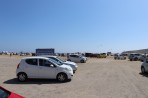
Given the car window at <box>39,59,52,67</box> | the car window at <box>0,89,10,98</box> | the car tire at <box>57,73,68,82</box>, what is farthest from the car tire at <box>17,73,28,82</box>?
the car window at <box>0,89,10,98</box>

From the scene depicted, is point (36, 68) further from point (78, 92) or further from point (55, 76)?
point (78, 92)

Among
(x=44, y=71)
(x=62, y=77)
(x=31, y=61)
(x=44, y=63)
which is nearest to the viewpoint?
(x=62, y=77)

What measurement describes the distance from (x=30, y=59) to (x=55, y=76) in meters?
2.16

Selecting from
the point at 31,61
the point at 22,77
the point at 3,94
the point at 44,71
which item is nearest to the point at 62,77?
the point at 44,71

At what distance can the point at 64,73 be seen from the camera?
1753 centimetres

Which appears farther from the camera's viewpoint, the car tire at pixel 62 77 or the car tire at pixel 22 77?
the car tire at pixel 22 77

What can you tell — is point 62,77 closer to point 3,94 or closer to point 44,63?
point 44,63

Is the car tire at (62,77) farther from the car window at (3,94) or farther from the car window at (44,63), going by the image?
the car window at (3,94)

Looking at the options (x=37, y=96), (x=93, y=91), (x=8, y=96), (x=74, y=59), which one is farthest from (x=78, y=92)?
(x=74, y=59)

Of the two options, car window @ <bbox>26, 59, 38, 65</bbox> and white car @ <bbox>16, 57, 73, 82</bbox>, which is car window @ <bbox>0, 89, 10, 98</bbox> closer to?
white car @ <bbox>16, 57, 73, 82</bbox>

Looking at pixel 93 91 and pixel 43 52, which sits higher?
pixel 43 52

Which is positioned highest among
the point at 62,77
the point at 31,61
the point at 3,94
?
the point at 31,61

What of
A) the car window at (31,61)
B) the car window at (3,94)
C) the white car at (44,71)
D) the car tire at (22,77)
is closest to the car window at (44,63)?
the white car at (44,71)

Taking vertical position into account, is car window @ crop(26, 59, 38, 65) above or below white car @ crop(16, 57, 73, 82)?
above
